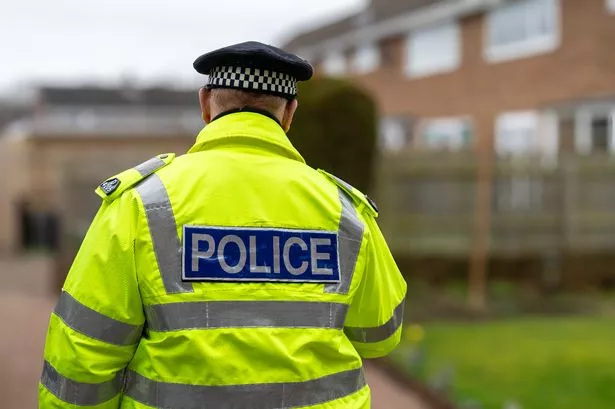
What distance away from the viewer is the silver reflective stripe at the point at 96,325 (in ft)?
8.40

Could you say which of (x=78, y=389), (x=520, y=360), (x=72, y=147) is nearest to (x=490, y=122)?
(x=520, y=360)

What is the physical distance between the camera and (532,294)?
A: 1354 cm

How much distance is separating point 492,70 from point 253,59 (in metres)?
22.1

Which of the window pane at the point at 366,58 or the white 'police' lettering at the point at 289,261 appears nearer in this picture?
the white 'police' lettering at the point at 289,261

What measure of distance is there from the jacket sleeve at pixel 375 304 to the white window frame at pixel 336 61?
3045cm

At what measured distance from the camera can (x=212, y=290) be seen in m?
2.60

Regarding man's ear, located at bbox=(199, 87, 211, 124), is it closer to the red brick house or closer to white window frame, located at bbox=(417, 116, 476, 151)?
the red brick house

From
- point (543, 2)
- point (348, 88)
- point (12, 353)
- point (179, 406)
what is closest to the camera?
point (179, 406)

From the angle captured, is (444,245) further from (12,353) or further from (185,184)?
(185,184)

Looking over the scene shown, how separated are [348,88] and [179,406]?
8.80 meters

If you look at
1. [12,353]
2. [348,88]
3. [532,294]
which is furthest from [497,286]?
[12,353]

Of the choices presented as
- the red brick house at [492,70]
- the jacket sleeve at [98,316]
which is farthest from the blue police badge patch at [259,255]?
the red brick house at [492,70]

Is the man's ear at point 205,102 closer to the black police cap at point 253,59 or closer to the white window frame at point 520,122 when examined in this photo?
the black police cap at point 253,59

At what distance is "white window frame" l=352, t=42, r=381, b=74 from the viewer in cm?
3073
